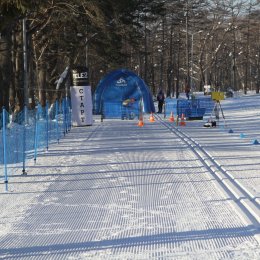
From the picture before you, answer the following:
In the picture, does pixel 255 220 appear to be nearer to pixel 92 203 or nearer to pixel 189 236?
pixel 189 236

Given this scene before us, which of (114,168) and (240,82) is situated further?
(240,82)

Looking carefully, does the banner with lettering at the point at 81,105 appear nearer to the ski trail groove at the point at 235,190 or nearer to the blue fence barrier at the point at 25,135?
the blue fence barrier at the point at 25,135

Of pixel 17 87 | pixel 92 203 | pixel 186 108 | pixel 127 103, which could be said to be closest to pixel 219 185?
pixel 92 203

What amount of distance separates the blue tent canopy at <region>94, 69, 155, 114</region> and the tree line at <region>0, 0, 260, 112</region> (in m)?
2.26

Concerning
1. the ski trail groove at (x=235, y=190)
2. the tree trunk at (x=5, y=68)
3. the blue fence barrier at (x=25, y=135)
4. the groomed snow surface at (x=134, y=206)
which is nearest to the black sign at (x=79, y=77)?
the blue fence barrier at (x=25, y=135)

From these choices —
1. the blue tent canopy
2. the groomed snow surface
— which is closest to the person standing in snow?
the blue tent canopy

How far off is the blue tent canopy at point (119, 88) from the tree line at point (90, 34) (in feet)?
7.41

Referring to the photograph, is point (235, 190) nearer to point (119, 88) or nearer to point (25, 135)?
point (25, 135)

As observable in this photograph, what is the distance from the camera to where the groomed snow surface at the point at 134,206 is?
22.8 feet

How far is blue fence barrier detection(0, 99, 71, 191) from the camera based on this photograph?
13219 millimetres

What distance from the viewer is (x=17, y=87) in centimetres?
3073

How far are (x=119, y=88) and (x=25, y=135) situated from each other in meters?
24.9

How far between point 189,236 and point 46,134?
1231 cm

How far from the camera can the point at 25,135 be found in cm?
1469
